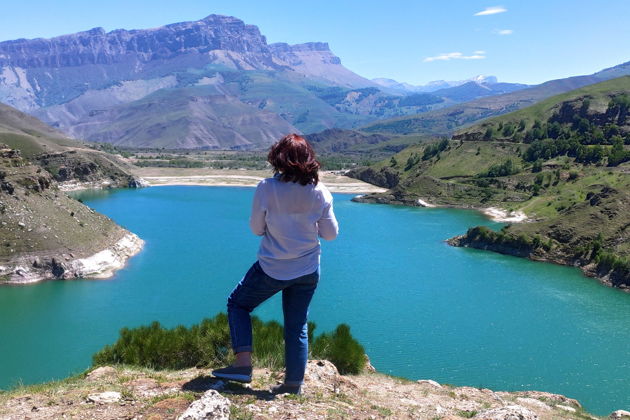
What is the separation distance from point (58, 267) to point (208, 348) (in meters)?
39.8

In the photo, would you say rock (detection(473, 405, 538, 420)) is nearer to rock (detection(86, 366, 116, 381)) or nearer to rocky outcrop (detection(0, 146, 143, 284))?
rock (detection(86, 366, 116, 381))

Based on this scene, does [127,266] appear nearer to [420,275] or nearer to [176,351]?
[420,275]

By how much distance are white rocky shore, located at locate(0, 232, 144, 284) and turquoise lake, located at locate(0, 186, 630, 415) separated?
1.12 metres

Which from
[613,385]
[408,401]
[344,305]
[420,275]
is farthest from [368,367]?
[420,275]

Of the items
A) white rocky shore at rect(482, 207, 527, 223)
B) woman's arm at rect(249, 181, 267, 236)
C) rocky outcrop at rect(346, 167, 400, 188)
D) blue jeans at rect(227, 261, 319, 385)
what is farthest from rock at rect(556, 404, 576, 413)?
rocky outcrop at rect(346, 167, 400, 188)

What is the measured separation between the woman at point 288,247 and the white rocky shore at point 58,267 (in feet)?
140

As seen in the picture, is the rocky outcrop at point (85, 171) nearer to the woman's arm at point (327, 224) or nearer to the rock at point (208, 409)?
the woman's arm at point (327, 224)

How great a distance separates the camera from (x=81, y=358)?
2797 cm

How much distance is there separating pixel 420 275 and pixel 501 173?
6234 centimetres

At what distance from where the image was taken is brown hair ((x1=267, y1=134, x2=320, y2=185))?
6180 mm

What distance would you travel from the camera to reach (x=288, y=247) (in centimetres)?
643

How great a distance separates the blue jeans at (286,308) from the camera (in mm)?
6656

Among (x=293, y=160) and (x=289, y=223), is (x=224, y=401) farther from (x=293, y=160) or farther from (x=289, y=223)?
(x=293, y=160)

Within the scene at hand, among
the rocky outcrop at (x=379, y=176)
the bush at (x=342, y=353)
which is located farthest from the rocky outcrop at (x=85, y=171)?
the bush at (x=342, y=353)
